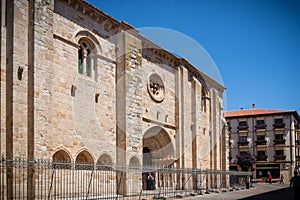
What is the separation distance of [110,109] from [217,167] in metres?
13.9

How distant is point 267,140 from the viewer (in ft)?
170

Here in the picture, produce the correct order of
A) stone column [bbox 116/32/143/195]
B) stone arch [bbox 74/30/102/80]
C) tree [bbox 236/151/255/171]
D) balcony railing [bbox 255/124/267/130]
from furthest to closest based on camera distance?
1. balcony railing [bbox 255/124/267/130]
2. tree [bbox 236/151/255/171]
3. stone column [bbox 116/32/143/195]
4. stone arch [bbox 74/30/102/80]

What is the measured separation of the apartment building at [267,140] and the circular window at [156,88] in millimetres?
30799

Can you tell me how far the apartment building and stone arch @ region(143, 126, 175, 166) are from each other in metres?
29.3

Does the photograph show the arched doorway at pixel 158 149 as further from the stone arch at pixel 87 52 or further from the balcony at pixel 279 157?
the balcony at pixel 279 157

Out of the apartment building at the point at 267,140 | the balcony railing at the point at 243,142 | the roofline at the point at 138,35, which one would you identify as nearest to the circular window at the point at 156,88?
the roofline at the point at 138,35

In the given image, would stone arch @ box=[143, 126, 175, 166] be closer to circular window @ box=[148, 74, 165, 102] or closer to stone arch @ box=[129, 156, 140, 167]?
circular window @ box=[148, 74, 165, 102]

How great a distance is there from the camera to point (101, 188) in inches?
646

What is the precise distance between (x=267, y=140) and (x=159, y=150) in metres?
32.7

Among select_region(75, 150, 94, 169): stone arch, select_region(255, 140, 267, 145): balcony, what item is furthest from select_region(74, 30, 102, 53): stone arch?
select_region(255, 140, 267, 145): balcony

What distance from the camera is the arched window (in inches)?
645

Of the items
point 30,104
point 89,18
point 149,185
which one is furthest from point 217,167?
point 30,104

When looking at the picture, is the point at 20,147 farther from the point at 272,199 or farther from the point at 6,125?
the point at 272,199

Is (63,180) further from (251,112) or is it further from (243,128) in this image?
(251,112)
